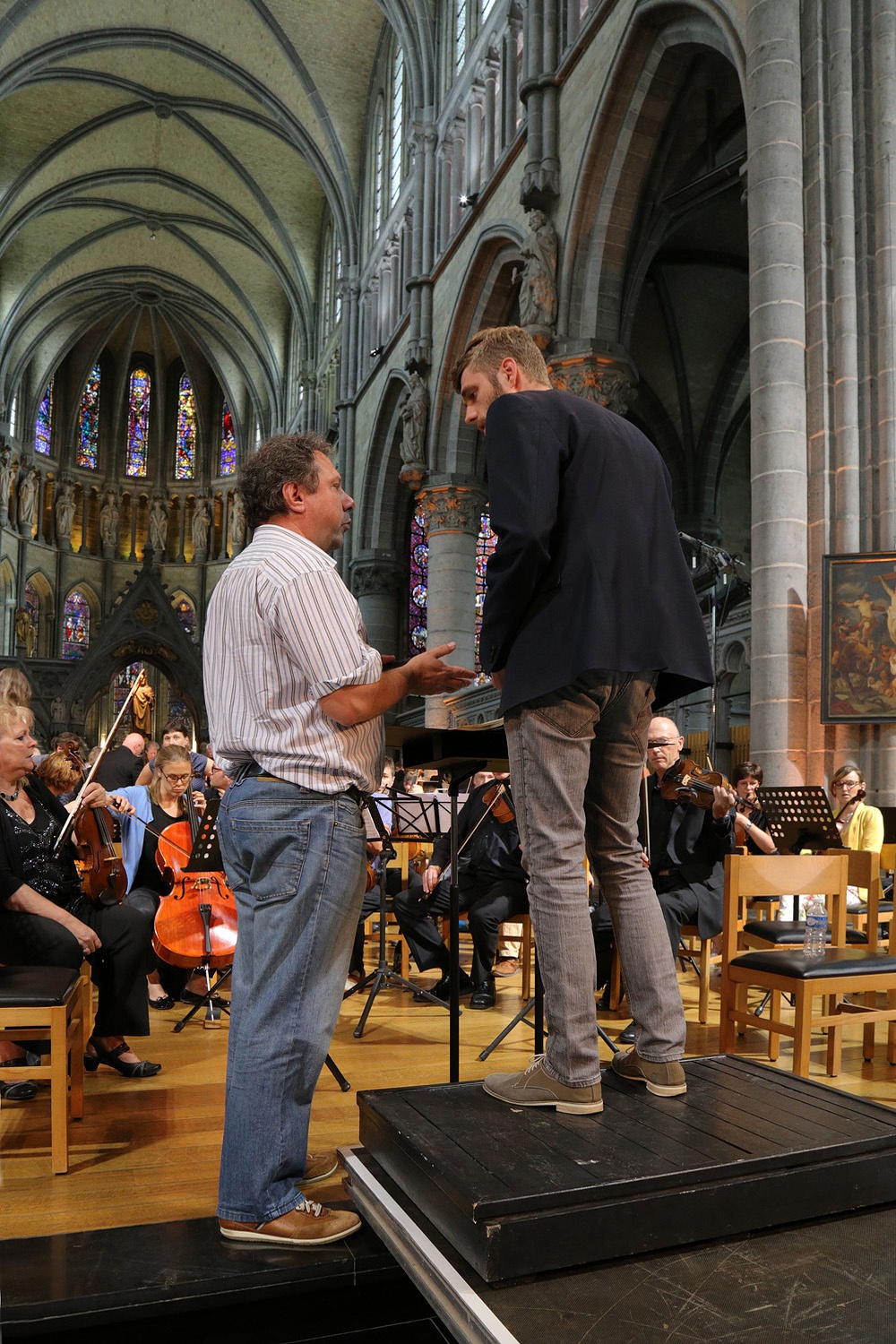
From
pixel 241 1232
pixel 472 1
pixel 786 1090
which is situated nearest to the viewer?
pixel 241 1232

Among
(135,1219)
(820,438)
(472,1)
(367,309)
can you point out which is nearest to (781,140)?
(820,438)

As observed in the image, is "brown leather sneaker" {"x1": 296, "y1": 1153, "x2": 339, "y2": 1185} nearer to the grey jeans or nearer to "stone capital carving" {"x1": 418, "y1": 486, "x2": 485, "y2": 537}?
the grey jeans

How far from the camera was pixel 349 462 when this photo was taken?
70.4 feet

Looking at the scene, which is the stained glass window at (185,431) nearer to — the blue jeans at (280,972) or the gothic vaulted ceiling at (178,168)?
the gothic vaulted ceiling at (178,168)

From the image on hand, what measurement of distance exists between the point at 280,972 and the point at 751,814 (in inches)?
220

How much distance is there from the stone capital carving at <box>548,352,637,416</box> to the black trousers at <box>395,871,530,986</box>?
6.88 metres

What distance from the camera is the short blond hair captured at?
98.8 inches

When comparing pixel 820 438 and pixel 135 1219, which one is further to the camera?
pixel 820 438

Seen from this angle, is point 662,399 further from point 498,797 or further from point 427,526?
point 498,797

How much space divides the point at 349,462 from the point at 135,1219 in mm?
19635

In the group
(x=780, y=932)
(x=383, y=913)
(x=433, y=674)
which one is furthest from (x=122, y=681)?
(x=433, y=674)

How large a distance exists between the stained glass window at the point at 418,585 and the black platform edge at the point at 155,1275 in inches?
741

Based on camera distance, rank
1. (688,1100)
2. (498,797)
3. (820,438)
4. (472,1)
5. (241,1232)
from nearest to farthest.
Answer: (241,1232)
(688,1100)
(498,797)
(820,438)
(472,1)

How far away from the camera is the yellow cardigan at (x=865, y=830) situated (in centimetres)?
600
